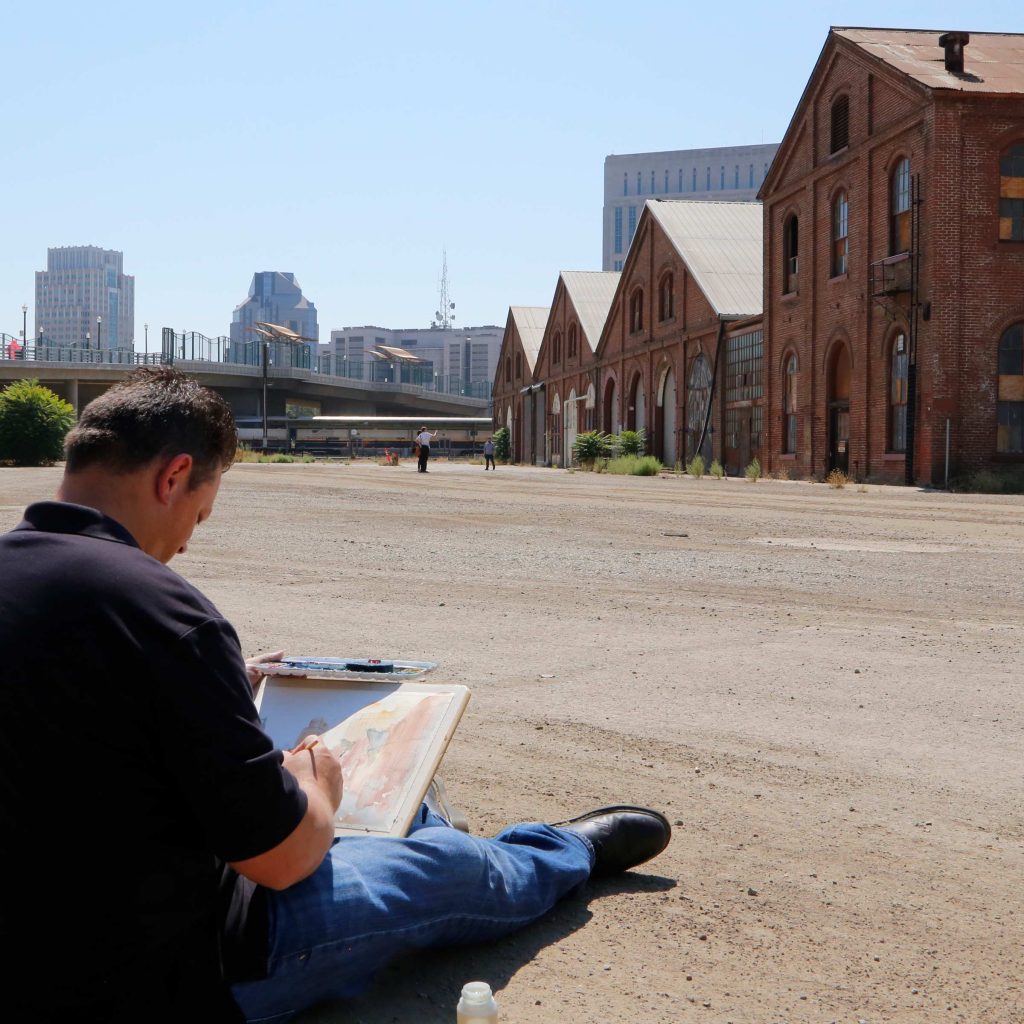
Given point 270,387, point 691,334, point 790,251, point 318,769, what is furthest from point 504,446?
point 318,769

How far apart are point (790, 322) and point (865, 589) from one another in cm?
2558

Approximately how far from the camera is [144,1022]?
212cm

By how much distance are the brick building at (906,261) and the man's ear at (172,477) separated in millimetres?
26099

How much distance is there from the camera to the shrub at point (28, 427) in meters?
37.8

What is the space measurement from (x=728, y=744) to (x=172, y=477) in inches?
133

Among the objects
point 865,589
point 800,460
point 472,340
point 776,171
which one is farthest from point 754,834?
point 472,340

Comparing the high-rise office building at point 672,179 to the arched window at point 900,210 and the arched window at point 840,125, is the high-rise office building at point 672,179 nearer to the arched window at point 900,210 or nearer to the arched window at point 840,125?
the arched window at point 840,125

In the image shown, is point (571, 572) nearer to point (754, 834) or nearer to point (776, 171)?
point (754, 834)

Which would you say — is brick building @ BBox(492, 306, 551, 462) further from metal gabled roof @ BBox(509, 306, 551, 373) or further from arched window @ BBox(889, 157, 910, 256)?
arched window @ BBox(889, 157, 910, 256)

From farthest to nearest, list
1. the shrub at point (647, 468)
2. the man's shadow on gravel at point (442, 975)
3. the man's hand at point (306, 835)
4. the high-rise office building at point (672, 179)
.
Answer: the high-rise office building at point (672, 179), the shrub at point (647, 468), the man's shadow on gravel at point (442, 975), the man's hand at point (306, 835)

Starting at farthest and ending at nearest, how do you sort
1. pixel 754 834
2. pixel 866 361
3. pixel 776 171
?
pixel 776 171 → pixel 866 361 → pixel 754 834

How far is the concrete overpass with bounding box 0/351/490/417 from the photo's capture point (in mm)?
77438

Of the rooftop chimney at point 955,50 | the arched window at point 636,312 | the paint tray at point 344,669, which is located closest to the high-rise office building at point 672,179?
the arched window at point 636,312

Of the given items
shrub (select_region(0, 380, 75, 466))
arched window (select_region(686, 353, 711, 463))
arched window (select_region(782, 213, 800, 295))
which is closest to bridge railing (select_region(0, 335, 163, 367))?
shrub (select_region(0, 380, 75, 466))
